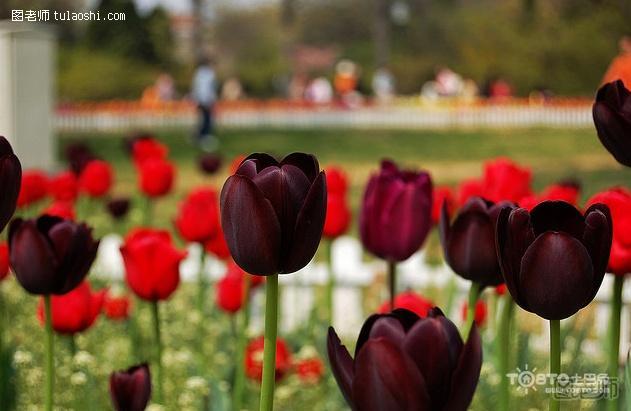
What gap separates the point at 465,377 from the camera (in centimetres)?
84

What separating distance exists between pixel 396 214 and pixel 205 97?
15322mm

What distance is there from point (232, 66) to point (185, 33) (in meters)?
6.49

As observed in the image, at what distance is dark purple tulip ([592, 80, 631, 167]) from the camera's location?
4.11 feet

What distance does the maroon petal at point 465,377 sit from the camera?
2.74 ft

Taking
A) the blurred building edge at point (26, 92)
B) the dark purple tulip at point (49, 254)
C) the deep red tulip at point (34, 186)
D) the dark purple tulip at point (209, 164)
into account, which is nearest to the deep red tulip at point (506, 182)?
the dark purple tulip at point (49, 254)

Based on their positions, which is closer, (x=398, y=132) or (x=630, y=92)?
(x=630, y=92)

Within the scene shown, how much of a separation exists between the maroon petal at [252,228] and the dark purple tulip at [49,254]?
398 millimetres

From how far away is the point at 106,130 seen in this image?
20.9 metres

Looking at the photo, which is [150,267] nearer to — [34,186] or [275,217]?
[275,217]

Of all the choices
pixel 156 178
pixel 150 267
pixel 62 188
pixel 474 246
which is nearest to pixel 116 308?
pixel 156 178

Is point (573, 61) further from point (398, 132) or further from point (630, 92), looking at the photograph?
point (630, 92)

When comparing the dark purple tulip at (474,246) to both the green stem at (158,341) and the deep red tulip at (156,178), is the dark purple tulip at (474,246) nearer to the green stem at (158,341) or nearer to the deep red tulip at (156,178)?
the green stem at (158,341)

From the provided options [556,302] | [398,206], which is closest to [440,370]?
[556,302]

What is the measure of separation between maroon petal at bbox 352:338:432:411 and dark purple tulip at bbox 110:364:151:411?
0.46m
